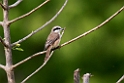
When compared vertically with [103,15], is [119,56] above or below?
below

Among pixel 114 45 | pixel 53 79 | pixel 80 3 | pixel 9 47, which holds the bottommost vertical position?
pixel 53 79

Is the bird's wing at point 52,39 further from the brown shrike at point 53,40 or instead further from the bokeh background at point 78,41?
the bokeh background at point 78,41

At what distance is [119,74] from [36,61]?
1.85 metres

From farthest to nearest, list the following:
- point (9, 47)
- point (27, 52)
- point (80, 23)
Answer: point (27, 52), point (80, 23), point (9, 47)

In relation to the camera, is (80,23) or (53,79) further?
(53,79)

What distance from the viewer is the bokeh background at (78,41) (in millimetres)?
10703

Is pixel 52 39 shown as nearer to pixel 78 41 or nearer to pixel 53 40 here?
pixel 53 40

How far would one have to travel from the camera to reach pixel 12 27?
11.0m

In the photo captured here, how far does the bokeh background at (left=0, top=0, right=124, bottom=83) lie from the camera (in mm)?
10703

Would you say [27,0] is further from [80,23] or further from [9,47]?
[9,47]

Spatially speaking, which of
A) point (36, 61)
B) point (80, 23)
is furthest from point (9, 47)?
point (36, 61)

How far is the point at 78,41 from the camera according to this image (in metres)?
10.6

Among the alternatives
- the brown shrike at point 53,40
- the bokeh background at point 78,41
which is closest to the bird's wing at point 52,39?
the brown shrike at point 53,40

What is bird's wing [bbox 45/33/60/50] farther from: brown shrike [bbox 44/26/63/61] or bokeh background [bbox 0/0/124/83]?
bokeh background [bbox 0/0/124/83]
